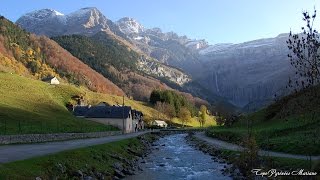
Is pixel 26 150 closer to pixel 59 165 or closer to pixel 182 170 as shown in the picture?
pixel 59 165

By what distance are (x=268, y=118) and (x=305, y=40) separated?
3161 inches

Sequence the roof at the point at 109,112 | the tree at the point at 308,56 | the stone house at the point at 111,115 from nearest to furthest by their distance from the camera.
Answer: the tree at the point at 308,56 < the stone house at the point at 111,115 < the roof at the point at 109,112

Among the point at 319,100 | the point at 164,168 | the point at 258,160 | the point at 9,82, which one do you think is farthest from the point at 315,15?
the point at 9,82

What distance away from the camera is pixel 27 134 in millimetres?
53844

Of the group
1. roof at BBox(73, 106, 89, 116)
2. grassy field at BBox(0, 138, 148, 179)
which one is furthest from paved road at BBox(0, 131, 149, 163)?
roof at BBox(73, 106, 89, 116)

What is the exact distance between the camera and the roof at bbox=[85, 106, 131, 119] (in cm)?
13400

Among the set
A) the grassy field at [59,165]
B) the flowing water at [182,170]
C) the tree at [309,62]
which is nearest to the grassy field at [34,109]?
the flowing water at [182,170]

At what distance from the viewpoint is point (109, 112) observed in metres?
137

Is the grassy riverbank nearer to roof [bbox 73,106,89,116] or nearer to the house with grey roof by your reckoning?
the house with grey roof

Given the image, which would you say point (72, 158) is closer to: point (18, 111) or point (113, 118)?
point (18, 111)

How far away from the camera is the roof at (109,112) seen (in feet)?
440

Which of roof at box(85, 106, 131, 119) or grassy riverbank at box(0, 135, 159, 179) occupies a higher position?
roof at box(85, 106, 131, 119)

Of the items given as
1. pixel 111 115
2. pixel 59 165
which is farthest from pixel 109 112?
pixel 59 165

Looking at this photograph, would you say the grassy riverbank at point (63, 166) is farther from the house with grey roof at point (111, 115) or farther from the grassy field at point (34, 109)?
the house with grey roof at point (111, 115)
